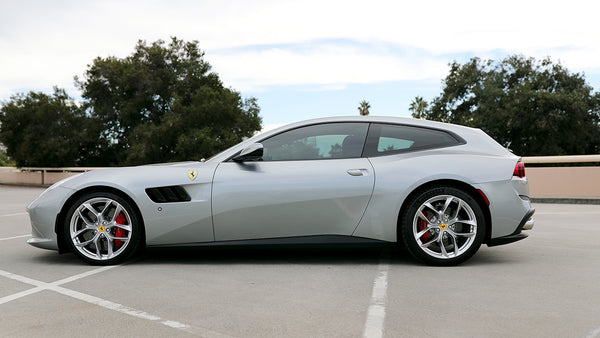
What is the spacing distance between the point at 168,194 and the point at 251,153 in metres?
0.91

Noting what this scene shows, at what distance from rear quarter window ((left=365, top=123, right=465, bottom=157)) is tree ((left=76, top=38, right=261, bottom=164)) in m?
32.1

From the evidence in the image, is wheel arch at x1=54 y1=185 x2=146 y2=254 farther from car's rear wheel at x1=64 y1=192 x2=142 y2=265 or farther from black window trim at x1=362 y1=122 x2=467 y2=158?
black window trim at x1=362 y1=122 x2=467 y2=158

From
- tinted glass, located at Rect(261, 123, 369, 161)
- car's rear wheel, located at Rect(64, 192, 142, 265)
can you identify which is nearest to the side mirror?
tinted glass, located at Rect(261, 123, 369, 161)

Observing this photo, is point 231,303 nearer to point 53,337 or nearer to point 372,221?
point 53,337

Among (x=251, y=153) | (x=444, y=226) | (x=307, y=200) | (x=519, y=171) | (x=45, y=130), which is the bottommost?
(x=444, y=226)

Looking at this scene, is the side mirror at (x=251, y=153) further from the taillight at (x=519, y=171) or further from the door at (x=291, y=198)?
the taillight at (x=519, y=171)

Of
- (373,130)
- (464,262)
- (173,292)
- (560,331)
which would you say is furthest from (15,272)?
(560,331)

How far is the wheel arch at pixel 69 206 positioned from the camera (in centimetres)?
568

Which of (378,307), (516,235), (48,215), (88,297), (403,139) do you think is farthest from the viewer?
(403,139)

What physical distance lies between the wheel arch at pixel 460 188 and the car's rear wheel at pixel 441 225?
0.14ft

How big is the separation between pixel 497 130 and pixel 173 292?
41.8 m

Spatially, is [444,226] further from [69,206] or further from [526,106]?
[526,106]

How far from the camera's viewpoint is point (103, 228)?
568 cm

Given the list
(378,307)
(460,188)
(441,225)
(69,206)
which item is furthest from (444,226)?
(69,206)
